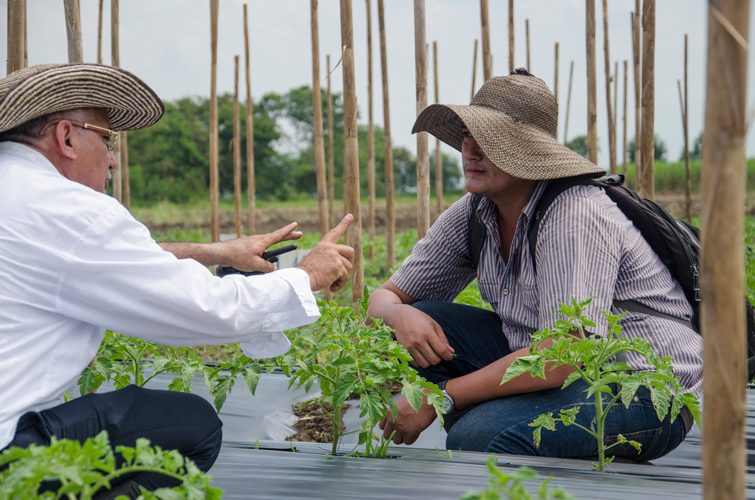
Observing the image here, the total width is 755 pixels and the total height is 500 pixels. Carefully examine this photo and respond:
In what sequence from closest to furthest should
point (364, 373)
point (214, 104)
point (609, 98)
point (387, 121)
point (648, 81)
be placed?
point (364, 373), point (648, 81), point (214, 104), point (387, 121), point (609, 98)

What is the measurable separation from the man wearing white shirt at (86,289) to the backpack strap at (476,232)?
0.80 meters

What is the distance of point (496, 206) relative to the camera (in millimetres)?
2416

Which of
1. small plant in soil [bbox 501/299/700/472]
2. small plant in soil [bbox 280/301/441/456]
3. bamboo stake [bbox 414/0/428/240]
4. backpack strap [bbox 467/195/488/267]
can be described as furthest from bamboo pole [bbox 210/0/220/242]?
small plant in soil [bbox 501/299/700/472]

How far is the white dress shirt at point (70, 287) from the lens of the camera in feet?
4.65

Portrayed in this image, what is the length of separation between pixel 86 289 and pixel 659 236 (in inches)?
64.7

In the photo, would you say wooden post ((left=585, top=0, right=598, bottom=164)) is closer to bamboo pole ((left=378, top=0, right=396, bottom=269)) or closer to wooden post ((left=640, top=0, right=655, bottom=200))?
wooden post ((left=640, top=0, right=655, bottom=200))

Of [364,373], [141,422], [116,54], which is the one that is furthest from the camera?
[116,54]

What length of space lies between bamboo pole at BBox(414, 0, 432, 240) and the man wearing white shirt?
1.63m

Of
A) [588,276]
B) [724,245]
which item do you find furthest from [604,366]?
[724,245]

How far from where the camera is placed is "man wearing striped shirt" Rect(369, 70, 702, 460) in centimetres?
200

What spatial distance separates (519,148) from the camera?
217 centimetres

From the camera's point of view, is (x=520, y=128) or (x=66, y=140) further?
(x=520, y=128)

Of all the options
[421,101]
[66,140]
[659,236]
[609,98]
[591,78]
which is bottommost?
[659,236]

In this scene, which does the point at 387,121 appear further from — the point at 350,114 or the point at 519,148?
the point at 519,148
